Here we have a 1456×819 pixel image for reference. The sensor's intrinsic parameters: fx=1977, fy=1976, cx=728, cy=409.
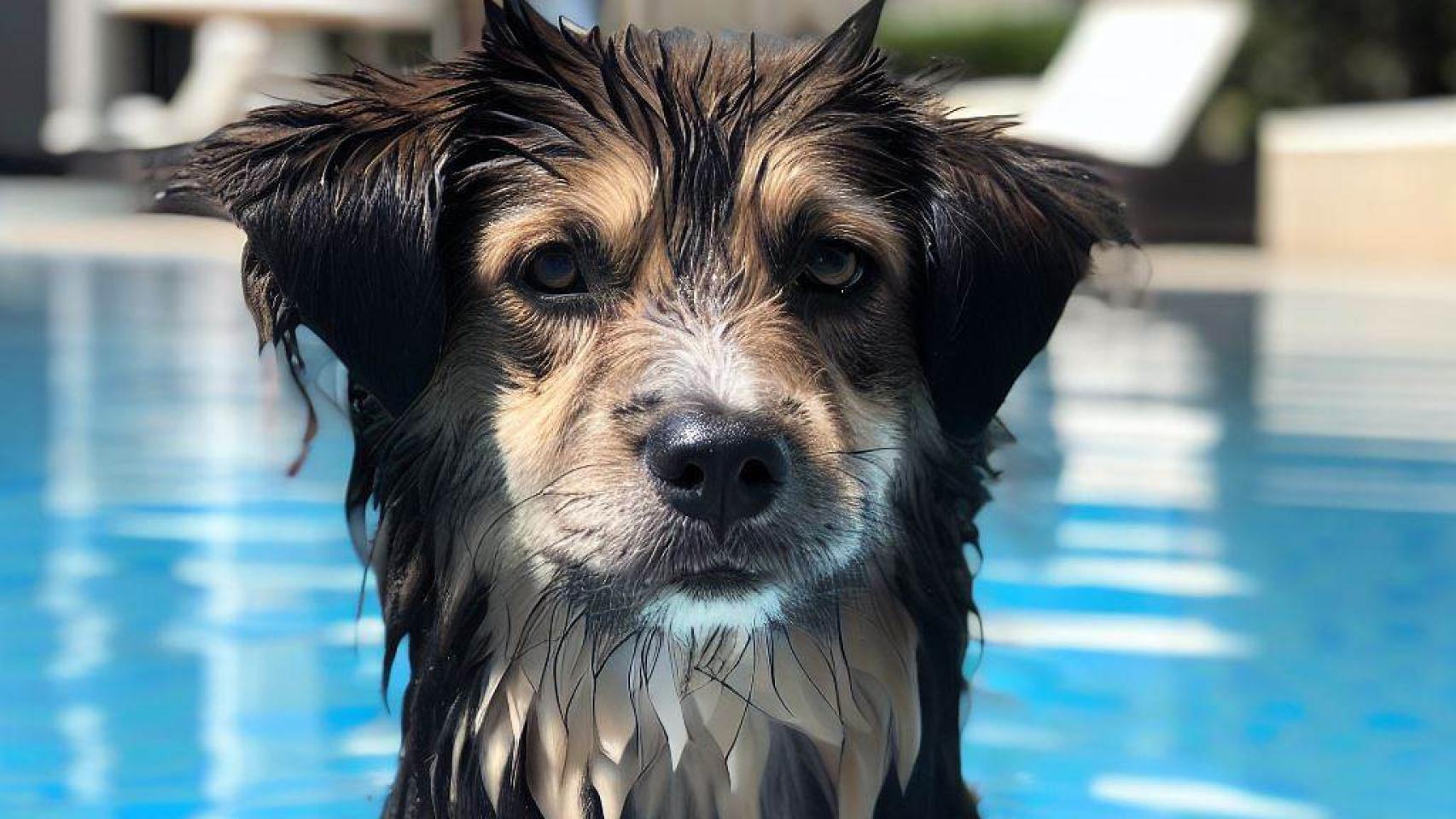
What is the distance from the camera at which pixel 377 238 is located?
3096 millimetres

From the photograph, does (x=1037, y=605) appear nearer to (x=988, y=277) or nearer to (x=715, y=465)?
(x=988, y=277)

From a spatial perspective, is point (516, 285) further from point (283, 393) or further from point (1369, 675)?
point (283, 393)

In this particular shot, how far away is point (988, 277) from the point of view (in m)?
3.28

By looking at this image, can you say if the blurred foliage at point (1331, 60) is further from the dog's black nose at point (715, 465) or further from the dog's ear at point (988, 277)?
the dog's black nose at point (715, 465)

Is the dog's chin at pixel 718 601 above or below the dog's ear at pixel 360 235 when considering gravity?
below

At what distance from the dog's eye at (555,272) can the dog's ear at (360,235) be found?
0.49 feet

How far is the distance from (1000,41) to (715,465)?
93.5 feet

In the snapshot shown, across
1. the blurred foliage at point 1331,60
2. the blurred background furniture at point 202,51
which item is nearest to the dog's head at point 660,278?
the blurred background furniture at point 202,51

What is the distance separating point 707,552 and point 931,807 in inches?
31.5

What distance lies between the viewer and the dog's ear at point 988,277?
3.27m

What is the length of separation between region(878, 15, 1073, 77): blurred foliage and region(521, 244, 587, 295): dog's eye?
27.0 m

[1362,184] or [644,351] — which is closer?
[644,351]

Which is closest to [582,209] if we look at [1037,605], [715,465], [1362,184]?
[715,465]

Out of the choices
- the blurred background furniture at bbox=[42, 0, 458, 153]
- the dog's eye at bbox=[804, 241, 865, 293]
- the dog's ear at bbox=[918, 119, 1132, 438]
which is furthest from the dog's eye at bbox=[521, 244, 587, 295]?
the blurred background furniture at bbox=[42, 0, 458, 153]
